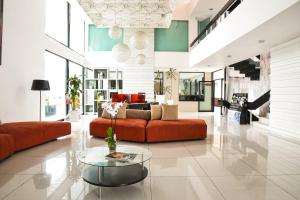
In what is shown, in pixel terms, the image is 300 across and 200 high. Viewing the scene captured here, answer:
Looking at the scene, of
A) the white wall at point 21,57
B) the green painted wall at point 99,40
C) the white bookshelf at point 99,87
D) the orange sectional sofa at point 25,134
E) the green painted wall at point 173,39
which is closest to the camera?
the orange sectional sofa at point 25,134

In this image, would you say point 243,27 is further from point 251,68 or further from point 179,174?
point 251,68

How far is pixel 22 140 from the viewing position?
429 cm

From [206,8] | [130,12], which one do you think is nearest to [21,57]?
[130,12]

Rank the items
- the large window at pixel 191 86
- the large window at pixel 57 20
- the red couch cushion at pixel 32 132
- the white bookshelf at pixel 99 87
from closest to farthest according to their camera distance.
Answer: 1. the red couch cushion at pixel 32 132
2. the large window at pixel 57 20
3. the white bookshelf at pixel 99 87
4. the large window at pixel 191 86

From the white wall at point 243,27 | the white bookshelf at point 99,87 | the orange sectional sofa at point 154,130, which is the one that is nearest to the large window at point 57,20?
the white bookshelf at point 99,87

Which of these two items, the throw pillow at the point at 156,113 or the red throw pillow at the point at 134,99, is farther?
the red throw pillow at the point at 134,99

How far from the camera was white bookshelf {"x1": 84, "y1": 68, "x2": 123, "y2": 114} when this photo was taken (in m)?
11.8

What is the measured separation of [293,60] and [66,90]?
326 inches

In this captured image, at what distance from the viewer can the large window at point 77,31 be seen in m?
10.1

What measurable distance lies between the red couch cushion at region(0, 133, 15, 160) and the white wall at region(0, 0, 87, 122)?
1.58 m

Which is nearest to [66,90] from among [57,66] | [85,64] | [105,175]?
[57,66]

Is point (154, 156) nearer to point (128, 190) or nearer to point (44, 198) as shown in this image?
point (128, 190)

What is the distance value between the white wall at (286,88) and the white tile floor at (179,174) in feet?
4.87

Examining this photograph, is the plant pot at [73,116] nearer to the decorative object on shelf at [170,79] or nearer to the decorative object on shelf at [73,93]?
the decorative object on shelf at [73,93]
